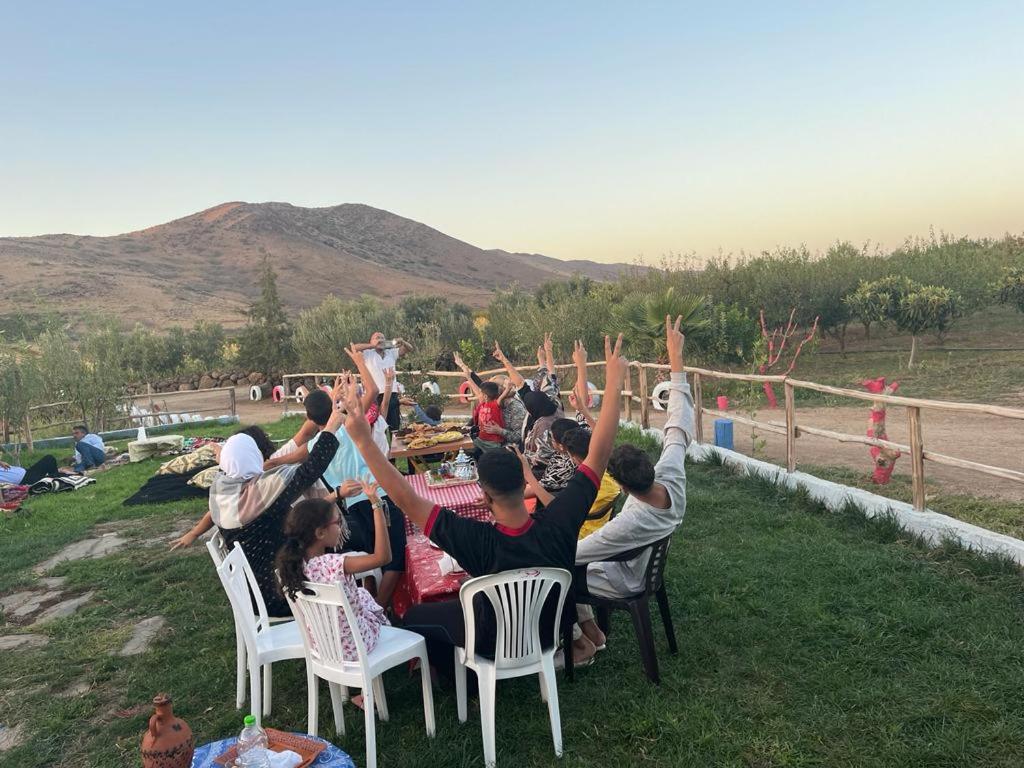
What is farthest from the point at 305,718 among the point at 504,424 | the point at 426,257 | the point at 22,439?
the point at 426,257

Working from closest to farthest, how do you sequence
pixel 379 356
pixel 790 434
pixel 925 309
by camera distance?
pixel 790 434
pixel 379 356
pixel 925 309

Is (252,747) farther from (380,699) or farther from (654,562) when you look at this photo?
(654,562)

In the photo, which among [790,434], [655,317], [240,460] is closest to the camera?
[240,460]

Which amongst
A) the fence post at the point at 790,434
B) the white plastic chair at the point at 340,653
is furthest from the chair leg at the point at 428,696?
the fence post at the point at 790,434

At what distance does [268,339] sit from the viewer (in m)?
26.5

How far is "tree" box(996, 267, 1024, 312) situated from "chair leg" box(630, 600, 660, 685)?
75.7 ft

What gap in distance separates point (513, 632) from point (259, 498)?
1.73 meters

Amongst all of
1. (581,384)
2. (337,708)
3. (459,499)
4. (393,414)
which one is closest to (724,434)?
(393,414)

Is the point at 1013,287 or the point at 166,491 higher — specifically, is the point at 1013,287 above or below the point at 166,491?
above

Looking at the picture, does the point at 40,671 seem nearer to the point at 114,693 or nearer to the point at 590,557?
the point at 114,693

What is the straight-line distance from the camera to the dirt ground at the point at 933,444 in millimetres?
7141

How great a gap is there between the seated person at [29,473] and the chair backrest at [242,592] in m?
8.04

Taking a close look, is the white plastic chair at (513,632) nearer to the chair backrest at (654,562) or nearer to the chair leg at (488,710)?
the chair leg at (488,710)

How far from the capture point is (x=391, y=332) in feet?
87.6
